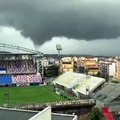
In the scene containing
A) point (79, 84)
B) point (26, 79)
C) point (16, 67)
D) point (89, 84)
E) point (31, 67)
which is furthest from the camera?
point (31, 67)

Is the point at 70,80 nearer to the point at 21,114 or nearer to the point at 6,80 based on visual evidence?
the point at 6,80

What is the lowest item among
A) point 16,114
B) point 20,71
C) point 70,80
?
point 70,80

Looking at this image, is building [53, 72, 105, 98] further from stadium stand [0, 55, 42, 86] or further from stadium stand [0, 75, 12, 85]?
stadium stand [0, 75, 12, 85]

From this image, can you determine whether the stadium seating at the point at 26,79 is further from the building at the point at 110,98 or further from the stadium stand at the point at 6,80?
the building at the point at 110,98

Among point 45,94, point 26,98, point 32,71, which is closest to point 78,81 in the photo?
point 45,94

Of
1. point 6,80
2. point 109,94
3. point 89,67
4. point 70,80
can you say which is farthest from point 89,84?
point 89,67

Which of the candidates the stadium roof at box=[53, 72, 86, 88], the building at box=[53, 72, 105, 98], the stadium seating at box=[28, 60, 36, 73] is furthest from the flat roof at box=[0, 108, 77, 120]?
the stadium seating at box=[28, 60, 36, 73]

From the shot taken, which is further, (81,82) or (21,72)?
(21,72)

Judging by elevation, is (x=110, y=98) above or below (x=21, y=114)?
below
